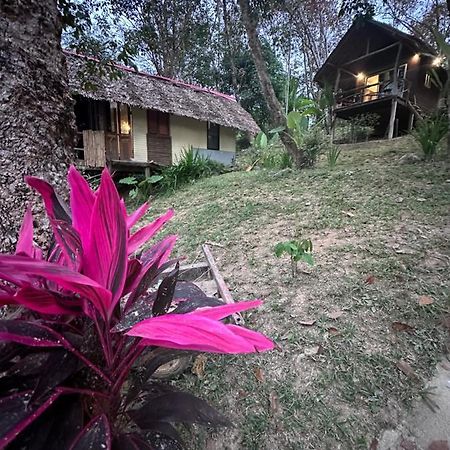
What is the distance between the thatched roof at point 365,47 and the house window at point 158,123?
5.50m

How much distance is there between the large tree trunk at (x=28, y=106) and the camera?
1126 mm

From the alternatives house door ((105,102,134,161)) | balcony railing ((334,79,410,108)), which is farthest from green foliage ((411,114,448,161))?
house door ((105,102,134,161))

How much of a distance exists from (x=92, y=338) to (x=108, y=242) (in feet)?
0.80

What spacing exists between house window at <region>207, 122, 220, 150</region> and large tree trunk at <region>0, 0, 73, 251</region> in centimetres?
947

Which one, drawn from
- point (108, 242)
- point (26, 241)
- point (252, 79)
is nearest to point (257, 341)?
point (108, 242)

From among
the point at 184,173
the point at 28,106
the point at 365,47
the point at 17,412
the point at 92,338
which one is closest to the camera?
the point at 17,412

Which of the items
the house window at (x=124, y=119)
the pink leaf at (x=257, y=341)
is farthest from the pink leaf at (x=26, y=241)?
the house window at (x=124, y=119)

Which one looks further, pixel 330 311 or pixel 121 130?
pixel 121 130

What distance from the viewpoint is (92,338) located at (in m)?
0.67

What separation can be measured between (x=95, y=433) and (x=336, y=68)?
12.3m

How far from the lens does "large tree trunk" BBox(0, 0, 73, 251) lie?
1126 mm

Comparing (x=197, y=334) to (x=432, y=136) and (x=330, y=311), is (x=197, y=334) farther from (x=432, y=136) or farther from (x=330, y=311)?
(x=432, y=136)

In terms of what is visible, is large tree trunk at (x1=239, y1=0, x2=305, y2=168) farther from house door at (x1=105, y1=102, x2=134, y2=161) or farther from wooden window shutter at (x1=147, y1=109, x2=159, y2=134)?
house door at (x1=105, y1=102, x2=134, y2=161)

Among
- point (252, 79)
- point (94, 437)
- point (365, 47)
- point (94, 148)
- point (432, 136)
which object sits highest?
point (365, 47)
